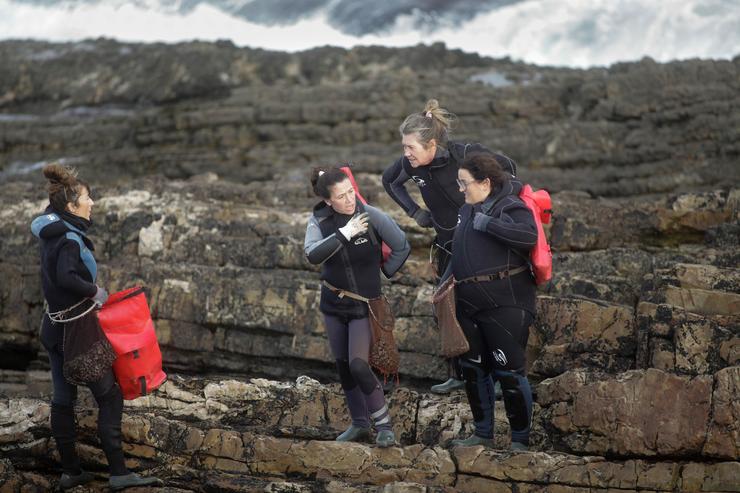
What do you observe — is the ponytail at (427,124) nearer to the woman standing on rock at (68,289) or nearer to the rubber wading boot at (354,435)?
the rubber wading boot at (354,435)

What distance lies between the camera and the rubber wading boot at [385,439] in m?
7.05

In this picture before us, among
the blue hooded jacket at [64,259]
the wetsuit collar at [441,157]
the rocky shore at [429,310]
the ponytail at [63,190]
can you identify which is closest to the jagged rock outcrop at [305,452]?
the rocky shore at [429,310]

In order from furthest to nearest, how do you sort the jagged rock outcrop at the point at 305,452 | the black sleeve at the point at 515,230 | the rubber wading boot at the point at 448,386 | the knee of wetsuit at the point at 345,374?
the rubber wading boot at the point at 448,386 < the knee of wetsuit at the point at 345,374 < the black sleeve at the point at 515,230 < the jagged rock outcrop at the point at 305,452

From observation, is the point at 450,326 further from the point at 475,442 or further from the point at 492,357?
the point at 475,442

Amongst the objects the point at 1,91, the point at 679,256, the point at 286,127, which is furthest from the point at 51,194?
the point at 1,91

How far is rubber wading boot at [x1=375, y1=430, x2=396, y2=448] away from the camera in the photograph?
705 cm

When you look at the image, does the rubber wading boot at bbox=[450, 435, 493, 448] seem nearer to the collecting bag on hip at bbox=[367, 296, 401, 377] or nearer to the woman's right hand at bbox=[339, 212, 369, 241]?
the collecting bag on hip at bbox=[367, 296, 401, 377]

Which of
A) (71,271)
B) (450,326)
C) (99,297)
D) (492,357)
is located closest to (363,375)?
(450,326)

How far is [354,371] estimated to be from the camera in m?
7.03

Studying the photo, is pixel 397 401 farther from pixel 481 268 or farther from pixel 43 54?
pixel 43 54

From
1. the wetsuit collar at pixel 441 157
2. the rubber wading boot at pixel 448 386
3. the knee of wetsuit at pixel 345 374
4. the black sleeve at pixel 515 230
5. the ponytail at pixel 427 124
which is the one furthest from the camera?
the rubber wading boot at pixel 448 386

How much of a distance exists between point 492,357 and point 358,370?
3.30ft

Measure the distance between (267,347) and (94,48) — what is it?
23437 millimetres

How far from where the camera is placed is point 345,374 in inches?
286
